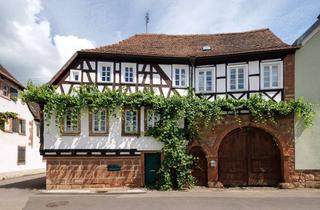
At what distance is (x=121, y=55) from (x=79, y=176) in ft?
23.8

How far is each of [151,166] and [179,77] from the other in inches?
218

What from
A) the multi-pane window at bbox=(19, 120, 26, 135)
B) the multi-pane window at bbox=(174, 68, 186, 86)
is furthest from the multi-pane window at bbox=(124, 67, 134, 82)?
the multi-pane window at bbox=(19, 120, 26, 135)

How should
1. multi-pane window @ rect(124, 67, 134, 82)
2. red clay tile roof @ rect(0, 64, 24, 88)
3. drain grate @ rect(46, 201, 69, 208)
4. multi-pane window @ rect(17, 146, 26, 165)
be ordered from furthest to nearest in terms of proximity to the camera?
multi-pane window @ rect(17, 146, 26, 165) → red clay tile roof @ rect(0, 64, 24, 88) → multi-pane window @ rect(124, 67, 134, 82) → drain grate @ rect(46, 201, 69, 208)

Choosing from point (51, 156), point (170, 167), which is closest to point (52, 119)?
point (51, 156)

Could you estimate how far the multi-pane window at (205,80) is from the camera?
19.0m

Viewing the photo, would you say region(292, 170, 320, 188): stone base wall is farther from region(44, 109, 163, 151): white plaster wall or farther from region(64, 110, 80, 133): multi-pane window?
region(64, 110, 80, 133): multi-pane window

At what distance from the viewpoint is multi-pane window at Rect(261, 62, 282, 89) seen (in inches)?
711

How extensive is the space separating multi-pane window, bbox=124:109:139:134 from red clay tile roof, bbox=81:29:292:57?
3462 mm

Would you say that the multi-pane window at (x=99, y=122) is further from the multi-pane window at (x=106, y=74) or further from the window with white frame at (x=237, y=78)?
the window with white frame at (x=237, y=78)

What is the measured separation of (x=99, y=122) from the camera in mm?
18219

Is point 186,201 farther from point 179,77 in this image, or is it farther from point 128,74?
point 128,74

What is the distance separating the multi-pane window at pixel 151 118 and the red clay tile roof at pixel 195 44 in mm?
3391

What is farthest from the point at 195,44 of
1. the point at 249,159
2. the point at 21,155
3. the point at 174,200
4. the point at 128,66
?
the point at 21,155

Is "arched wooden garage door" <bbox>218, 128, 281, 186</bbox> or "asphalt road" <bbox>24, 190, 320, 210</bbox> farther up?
"arched wooden garage door" <bbox>218, 128, 281, 186</bbox>
